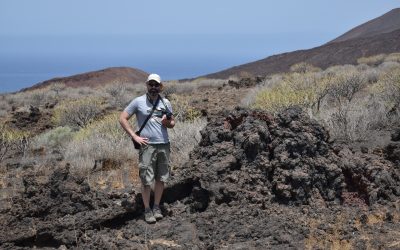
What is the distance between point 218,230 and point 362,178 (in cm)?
153

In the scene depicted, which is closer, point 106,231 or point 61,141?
point 106,231

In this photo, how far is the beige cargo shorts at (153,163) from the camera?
18.0 ft

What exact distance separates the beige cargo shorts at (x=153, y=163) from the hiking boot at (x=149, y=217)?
27 cm

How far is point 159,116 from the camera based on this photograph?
550 cm

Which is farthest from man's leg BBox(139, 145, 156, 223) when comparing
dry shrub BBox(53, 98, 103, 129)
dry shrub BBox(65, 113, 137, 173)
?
dry shrub BBox(53, 98, 103, 129)

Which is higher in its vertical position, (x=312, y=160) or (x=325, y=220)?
(x=312, y=160)

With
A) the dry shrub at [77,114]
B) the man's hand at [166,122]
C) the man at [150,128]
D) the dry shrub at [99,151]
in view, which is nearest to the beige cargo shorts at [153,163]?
the man at [150,128]

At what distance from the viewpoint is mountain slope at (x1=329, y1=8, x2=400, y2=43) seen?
171ft

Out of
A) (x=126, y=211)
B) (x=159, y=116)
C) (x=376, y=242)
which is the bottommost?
(x=376, y=242)

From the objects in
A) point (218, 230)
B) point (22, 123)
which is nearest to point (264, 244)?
point (218, 230)

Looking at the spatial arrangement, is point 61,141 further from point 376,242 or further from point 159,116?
point 376,242

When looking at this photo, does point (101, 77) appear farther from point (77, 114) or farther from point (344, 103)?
point (344, 103)

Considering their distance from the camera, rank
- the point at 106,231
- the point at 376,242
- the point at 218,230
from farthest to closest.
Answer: the point at 106,231
the point at 218,230
the point at 376,242

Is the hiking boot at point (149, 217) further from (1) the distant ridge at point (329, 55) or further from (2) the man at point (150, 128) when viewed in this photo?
(1) the distant ridge at point (329, 55)
